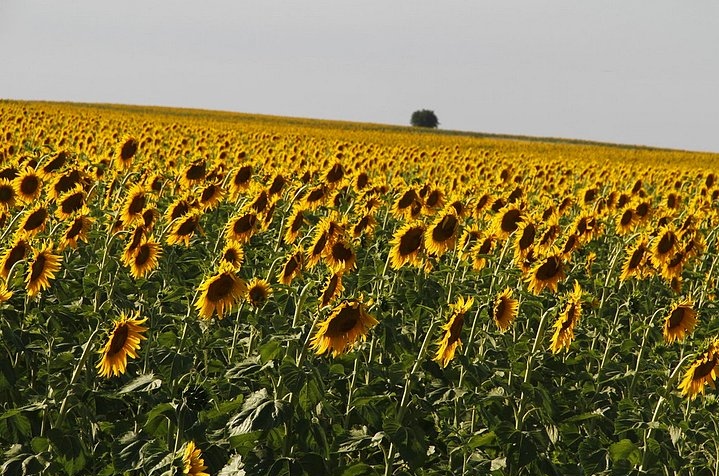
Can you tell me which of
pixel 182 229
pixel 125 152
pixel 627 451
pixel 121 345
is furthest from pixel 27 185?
pixel 627 451

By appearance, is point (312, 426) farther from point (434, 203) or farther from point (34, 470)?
point (434, 203)

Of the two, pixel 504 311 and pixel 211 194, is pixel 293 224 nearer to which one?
pixel 211 194

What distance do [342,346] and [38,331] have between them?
182 centimetres

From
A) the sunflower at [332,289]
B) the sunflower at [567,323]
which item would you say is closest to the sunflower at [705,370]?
the sunflower at [567,323]

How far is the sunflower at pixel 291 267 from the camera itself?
18.8 ft

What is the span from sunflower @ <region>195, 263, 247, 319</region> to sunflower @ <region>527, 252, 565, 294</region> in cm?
243

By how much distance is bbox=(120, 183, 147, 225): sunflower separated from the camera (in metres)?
6.97

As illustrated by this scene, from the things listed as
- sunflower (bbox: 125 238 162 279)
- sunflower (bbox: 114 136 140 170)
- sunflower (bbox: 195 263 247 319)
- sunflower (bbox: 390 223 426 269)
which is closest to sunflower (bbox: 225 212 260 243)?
sunflower (bbox: 125 238 162 279)

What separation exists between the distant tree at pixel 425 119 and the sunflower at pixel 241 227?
10784cm

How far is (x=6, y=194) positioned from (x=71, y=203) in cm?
63

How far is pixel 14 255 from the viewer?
5.37 m

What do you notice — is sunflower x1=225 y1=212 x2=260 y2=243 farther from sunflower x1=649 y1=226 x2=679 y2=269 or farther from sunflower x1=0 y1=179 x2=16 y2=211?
sunflower x1=649 y1=226 x2=679 y2=269

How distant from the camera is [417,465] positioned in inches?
153

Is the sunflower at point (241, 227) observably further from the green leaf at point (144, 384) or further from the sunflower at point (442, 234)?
the green leaf at point (144, 384)
